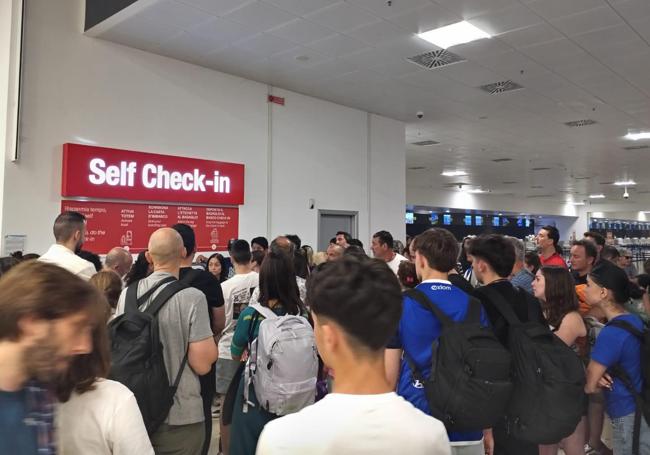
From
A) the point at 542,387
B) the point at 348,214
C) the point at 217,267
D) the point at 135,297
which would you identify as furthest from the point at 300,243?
the point at 542,387

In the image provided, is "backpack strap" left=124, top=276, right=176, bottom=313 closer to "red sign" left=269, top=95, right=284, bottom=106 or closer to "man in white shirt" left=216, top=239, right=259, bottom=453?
"man in white shirt" left=216, top=239, right=259, bottom=453

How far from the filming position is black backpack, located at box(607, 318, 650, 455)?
2182 millimetres

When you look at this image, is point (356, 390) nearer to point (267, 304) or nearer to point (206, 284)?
point (267, 304)

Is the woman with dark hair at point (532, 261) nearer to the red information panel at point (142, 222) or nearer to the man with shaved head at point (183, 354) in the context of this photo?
the man with shaved head at point (183, 354)

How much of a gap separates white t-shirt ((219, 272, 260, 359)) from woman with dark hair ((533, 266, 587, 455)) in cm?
186

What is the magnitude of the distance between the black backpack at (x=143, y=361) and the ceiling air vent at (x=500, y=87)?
5871mm

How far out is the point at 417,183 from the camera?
688 inches

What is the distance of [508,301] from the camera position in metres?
2.08

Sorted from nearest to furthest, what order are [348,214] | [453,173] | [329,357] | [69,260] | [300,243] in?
[329,357] < [69,260] < [300,243] < [348,214] < [453,173]

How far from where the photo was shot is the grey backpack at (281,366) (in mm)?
2205

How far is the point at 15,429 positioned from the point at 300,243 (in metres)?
5.05

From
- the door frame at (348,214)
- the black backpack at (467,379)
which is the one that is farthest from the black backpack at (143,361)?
the door frame at (348,214)

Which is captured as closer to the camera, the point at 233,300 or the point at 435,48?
the point at 233,300

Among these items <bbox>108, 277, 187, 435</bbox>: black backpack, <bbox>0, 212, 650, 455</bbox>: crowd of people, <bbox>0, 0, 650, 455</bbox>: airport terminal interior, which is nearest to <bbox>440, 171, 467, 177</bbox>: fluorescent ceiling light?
<bbox>0, 0, 650, 455</bbox>: airport terminal interior
